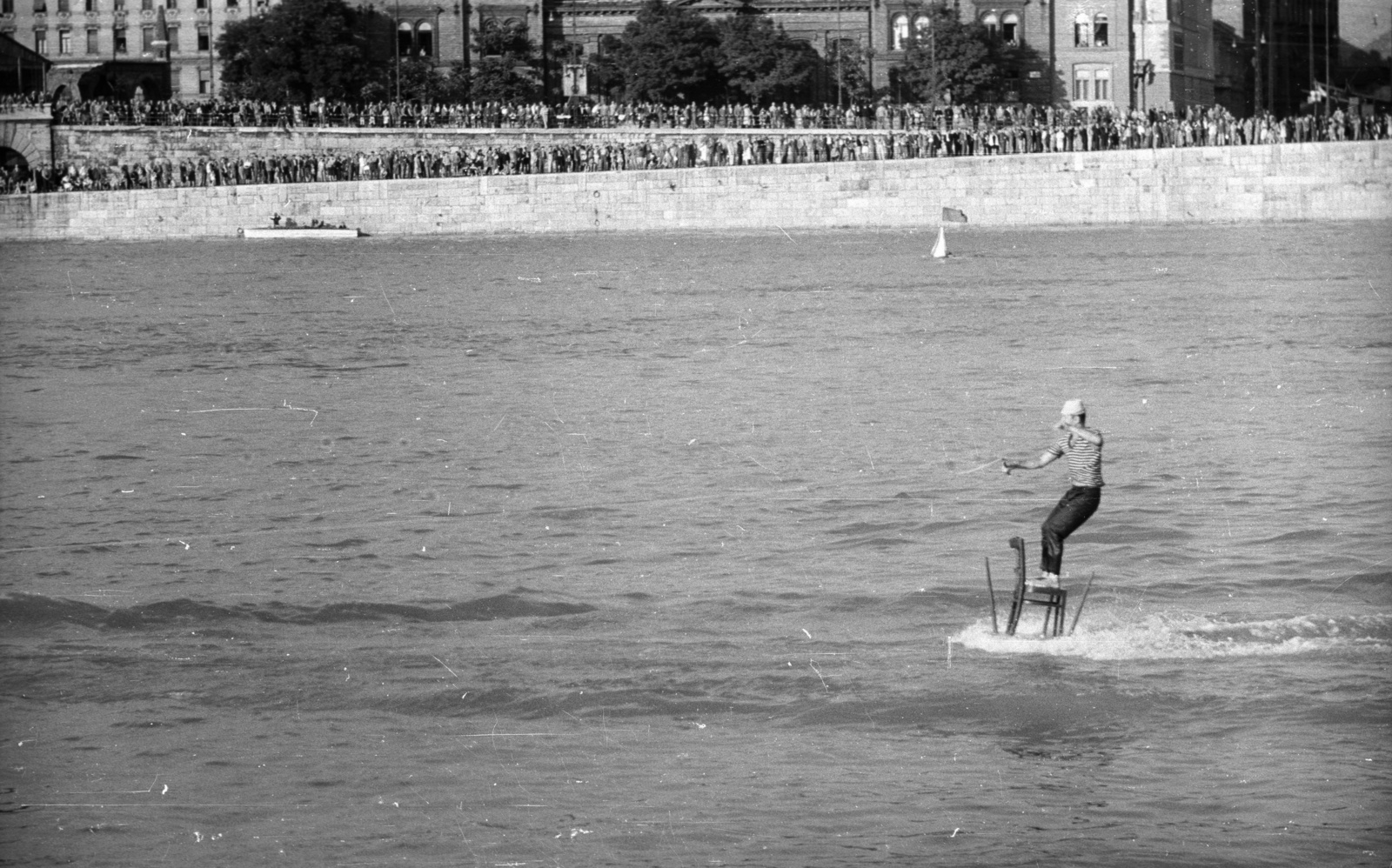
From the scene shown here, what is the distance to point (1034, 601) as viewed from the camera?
1229cm

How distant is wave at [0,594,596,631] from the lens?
14.3 m

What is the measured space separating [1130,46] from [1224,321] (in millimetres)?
40183

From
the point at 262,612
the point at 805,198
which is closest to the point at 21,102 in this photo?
the point at 805,198

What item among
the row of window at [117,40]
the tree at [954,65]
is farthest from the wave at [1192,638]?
the row of window at [117,40]

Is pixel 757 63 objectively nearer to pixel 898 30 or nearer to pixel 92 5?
pixel 898 30

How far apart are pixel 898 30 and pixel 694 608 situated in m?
61.4

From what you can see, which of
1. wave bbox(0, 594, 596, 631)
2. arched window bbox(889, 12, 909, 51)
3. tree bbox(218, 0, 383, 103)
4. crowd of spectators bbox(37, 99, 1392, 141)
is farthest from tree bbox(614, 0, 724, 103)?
wave bbox(0, 594, 596, 631)

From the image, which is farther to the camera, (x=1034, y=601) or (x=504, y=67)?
(x=504, y=67)

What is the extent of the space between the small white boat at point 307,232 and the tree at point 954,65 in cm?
2037

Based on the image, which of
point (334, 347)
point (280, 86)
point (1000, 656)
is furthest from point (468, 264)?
point (1000, 656)

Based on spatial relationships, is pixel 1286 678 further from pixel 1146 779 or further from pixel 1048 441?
pixel 1048 441

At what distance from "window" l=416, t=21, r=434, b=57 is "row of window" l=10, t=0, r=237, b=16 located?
5632mm

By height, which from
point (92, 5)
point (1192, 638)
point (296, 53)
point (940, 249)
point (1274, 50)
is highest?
point (92, 5)

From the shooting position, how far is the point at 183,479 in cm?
2016
